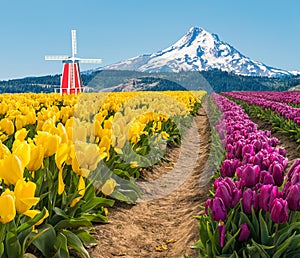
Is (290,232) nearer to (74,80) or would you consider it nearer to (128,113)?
(128,113)

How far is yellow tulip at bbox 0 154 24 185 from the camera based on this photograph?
231cm

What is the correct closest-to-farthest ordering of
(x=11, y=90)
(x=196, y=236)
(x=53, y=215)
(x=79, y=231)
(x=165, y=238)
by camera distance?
(x=53, y=215), (x=79, y=231), (x=196, y=236), (x=165, y=238), (x=11, y=90)

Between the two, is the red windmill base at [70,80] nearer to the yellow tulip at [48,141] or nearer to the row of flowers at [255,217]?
the yellow tulip at [48,141]

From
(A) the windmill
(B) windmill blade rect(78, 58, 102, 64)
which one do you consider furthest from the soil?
(B) windmill blade rect(78, 58, 102, 64)

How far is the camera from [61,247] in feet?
11.1

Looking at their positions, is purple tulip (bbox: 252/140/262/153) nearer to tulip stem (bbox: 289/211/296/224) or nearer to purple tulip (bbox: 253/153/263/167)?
purple tulip (bbox: 253/153/263/167)

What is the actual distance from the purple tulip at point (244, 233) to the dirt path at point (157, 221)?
1308 mm

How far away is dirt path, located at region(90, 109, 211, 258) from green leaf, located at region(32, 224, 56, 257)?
83cm

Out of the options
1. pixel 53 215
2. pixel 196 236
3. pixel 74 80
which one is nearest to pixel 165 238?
pixel 196 236

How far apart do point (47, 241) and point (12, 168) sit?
3.88 ft

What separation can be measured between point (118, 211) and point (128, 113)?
1.75 metres

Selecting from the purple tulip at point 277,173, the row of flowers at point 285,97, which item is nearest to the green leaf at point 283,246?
the purple tulip at point 277,173

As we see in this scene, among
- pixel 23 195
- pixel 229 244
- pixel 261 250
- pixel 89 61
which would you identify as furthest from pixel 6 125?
pixel 89 61

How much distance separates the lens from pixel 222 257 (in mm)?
2844
